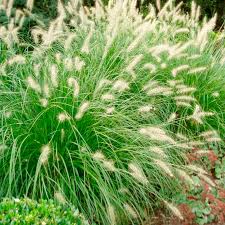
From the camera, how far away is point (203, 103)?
20.0ft

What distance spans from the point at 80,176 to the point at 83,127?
44 centimetres

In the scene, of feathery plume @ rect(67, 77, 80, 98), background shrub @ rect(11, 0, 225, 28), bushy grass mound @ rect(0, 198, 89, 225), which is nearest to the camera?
bushy grass mound @ rect(0, 198, 89, 225)

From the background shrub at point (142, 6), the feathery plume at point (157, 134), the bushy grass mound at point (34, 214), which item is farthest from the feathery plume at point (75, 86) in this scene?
the background shrub at point (142, 6)

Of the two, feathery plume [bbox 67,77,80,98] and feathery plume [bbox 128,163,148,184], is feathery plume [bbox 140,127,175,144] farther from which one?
feathery plume [bbox 67,77,80,98]

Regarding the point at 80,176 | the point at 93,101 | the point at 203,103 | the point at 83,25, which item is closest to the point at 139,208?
the point at 80,176

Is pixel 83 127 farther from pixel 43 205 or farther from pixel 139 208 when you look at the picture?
pixel 43 205

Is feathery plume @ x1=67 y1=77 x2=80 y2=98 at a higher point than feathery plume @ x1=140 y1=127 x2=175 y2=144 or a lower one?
higher

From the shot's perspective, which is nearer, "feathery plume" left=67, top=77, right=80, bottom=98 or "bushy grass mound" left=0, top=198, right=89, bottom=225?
"bushy grass mound" left=0, top=198, right=89, bottom=225

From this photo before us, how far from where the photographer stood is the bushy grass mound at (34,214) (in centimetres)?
327

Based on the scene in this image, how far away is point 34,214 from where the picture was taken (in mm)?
3346

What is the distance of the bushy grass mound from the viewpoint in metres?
3.27

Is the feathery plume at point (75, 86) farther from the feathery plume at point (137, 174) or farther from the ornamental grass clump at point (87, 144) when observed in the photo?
the feathery plume at point (137, 174)

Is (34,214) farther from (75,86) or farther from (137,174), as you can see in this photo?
(75,86)

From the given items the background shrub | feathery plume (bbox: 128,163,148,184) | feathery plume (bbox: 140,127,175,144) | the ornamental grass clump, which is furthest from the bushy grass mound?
the background shrub
